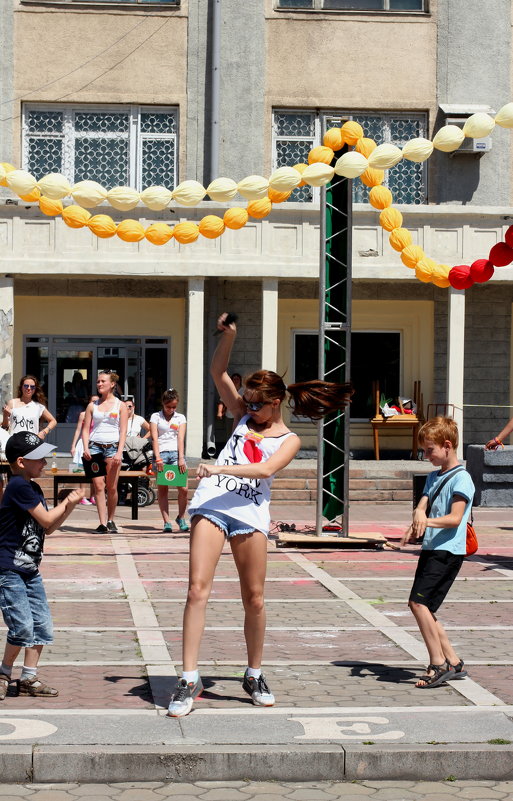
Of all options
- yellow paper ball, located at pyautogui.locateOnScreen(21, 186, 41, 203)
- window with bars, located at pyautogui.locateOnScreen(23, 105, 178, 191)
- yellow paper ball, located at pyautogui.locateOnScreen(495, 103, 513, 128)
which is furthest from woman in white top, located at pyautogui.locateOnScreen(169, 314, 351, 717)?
window with bars, located at pyautogui.locateOnScreen(23, 105, 178, 191)

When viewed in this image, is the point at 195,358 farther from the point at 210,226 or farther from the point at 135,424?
the point at 210,226

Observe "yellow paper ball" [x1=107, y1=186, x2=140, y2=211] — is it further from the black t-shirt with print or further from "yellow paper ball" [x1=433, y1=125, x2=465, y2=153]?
the black t-shirt with print

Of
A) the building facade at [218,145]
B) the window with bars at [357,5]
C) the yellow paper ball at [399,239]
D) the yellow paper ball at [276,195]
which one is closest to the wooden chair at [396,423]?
the building facade at [218,145]

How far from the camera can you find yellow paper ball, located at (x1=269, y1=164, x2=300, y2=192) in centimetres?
1337

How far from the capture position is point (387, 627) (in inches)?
373

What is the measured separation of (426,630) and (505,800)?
1.93 m

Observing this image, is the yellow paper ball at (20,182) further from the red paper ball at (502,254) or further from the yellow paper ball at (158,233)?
the red paper ball at (502,254)

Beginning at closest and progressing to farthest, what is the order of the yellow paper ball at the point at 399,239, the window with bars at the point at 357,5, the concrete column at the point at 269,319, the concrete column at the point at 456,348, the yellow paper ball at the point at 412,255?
the yellow paper ball at the point at 412,255
the yellow paper ball at the point at 399,239
the concrete column at the point at 269,319
the concrete column at the point at 456,348
the window with bars at the point at 357,5

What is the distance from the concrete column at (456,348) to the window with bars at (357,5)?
6.08m

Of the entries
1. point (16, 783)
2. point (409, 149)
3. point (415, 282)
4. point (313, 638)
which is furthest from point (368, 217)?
point (16, 783)

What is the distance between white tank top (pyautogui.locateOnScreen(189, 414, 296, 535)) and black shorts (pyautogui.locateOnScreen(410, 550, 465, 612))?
116 centimetres

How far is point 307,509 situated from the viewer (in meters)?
20.3

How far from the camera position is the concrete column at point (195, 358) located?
2503cm

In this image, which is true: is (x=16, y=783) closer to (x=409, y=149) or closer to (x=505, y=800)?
(x=505, y=800)
